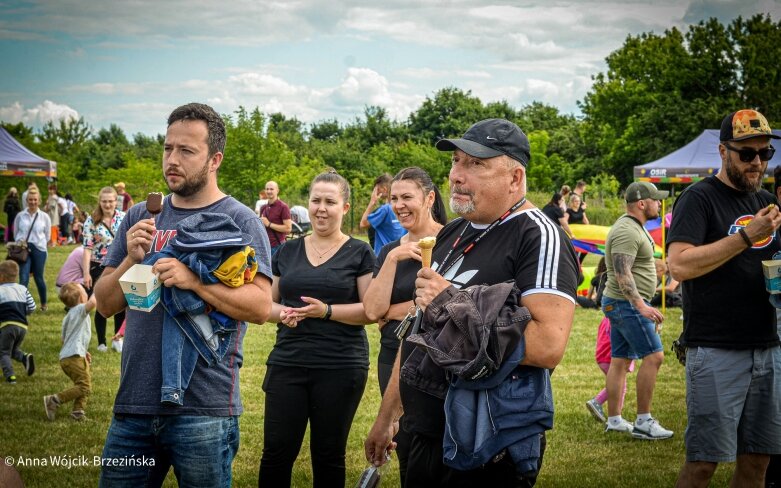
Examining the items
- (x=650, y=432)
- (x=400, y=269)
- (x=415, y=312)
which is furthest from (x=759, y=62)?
(x=415, y=312)

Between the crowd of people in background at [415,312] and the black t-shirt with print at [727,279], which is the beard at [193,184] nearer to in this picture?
the crowd of people in background at [415,312]

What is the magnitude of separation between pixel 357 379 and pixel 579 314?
10.3 m

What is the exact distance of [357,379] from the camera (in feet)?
15.2

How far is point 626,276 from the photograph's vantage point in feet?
23.3

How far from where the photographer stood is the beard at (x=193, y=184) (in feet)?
10.5

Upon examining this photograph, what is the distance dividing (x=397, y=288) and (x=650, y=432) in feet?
12.1

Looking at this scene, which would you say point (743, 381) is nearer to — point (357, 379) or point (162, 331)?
point (357, 379)

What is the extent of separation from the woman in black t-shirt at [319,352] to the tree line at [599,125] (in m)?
31.1

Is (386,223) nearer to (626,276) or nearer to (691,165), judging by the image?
(626,276)

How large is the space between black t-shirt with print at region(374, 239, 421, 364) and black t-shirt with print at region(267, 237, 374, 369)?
0.17 m

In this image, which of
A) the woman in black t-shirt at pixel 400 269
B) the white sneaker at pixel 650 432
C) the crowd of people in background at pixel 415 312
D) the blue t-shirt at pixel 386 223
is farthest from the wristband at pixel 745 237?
the blue t-shirt at pixel 386 223

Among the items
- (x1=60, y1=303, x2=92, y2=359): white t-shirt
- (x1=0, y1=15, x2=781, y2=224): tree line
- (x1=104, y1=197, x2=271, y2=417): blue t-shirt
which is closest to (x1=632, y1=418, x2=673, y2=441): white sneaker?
(x1=104, y1=197, x2=271, y2=417): blue t-shirt

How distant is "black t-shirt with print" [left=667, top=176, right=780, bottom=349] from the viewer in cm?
411

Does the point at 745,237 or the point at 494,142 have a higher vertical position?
the point at 494,142
